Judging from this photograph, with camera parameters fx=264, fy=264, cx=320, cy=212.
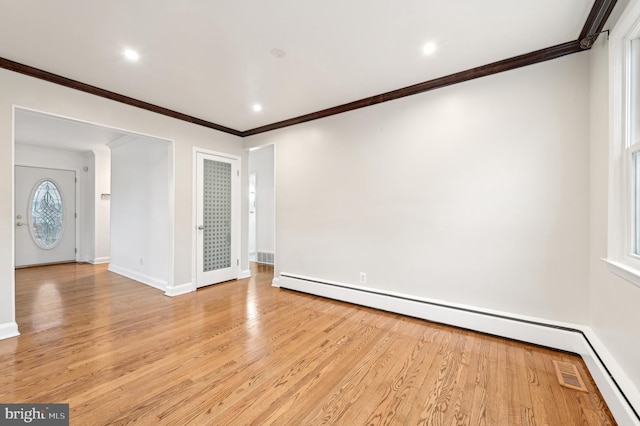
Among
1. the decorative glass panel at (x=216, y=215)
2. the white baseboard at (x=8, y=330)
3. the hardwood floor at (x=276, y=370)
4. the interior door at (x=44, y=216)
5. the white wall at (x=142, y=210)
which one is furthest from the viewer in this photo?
the interior door at (x=44, y=216)

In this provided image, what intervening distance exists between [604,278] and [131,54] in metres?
4.24

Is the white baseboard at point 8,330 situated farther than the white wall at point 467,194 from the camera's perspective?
Yes

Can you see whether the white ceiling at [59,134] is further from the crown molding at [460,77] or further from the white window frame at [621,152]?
the white window frame at [621,152]

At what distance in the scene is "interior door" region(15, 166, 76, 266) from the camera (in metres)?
5.54

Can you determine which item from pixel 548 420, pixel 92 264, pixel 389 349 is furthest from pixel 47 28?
pixel 92 264

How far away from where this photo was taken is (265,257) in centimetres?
644

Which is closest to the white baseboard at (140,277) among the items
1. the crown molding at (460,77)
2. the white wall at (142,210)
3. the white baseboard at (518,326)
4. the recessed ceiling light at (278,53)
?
the white wall at (142,210)

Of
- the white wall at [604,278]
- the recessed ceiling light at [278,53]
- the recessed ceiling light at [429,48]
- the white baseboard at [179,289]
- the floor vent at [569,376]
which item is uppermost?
the recessed ceiling light at [429,48]

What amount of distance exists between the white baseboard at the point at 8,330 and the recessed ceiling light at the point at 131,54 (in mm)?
2753

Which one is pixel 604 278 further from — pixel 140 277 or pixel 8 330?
pixel 140 277

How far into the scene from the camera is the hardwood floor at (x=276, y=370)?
5.17 feet

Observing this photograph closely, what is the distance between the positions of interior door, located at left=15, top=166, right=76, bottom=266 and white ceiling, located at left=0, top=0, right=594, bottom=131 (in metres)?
4.62

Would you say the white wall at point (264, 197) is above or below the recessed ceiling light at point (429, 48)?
below

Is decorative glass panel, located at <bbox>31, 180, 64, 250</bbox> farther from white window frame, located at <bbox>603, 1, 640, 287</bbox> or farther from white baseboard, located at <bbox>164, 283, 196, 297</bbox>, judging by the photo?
white window frame, located at <bbox>603, 1, 640, 287</bbox>
